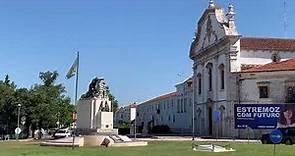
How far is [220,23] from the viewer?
6544cm

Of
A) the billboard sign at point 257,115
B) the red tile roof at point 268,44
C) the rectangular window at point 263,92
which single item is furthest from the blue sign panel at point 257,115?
the red tile roof at point 268,44

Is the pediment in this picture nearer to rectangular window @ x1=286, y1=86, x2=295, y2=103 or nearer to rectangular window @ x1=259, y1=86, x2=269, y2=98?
rectangular window @ x1=259, y1=86, x2=269, y2=98

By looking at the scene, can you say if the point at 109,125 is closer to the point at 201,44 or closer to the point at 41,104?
the point at 41,104

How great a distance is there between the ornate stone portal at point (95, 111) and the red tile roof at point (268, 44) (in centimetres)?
3009

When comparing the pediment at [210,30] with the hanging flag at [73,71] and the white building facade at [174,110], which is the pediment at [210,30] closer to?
the white building facade at [174,110]

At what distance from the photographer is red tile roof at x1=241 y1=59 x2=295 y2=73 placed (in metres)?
58.3

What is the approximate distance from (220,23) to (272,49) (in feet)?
25.3

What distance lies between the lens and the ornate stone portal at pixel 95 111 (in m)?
38.1

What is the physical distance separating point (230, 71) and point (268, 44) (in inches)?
339

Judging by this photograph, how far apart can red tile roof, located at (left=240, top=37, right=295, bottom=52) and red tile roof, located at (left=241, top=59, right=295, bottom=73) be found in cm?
353

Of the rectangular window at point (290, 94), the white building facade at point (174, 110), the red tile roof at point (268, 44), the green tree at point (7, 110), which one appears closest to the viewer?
the rectangular window at point (290, 94)

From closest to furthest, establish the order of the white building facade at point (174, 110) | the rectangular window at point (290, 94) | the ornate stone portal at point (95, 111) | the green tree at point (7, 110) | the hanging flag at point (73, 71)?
the hanging flag at point (73, 71) → the ornate stone portal at point (95, 111) → the rectangular window at point (290, 94) → the green tree at point (7, 110) → the white building facade at point (174, 110)

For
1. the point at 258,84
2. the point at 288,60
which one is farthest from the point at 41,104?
the point at 288,60

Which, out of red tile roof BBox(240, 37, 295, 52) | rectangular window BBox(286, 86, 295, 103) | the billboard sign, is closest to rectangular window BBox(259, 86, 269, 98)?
rectangular window BBox(286, 86, 295, 103)
